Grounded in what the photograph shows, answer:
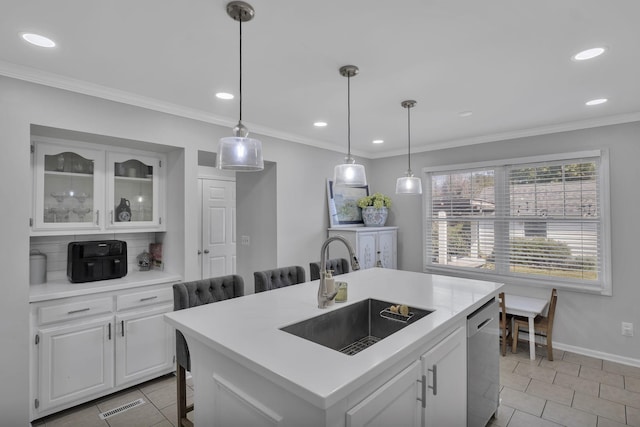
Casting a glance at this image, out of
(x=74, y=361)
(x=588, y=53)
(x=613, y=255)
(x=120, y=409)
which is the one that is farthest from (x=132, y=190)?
(x=613, y=255)

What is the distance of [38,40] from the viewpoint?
1917 millimetres

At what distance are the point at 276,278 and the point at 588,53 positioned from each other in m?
2.54

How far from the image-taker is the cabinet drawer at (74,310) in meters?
→ 2.44

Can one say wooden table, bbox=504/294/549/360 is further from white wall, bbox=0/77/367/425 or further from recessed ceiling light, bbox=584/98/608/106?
white wall, bbox=0/77/367/425

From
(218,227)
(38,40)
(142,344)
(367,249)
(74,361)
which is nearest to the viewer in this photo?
(38,40)

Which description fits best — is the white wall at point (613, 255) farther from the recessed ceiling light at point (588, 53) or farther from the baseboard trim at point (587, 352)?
the recessed ceiling light at point (588, 53)

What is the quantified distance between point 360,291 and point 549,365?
2.46 m

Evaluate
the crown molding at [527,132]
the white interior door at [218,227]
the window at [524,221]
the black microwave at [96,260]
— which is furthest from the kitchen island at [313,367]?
the white interior door at [218,227]

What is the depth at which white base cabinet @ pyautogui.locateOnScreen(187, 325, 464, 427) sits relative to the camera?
1.13 metres

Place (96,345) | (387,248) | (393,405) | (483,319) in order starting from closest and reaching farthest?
(393,405) → (483,319) → (96,345) → (387,248)

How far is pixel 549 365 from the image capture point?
336 centimetres

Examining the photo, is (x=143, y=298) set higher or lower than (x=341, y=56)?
lower

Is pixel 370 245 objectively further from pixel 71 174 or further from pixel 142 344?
pixel 71 174

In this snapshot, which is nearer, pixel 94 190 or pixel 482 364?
pixel 482 364
